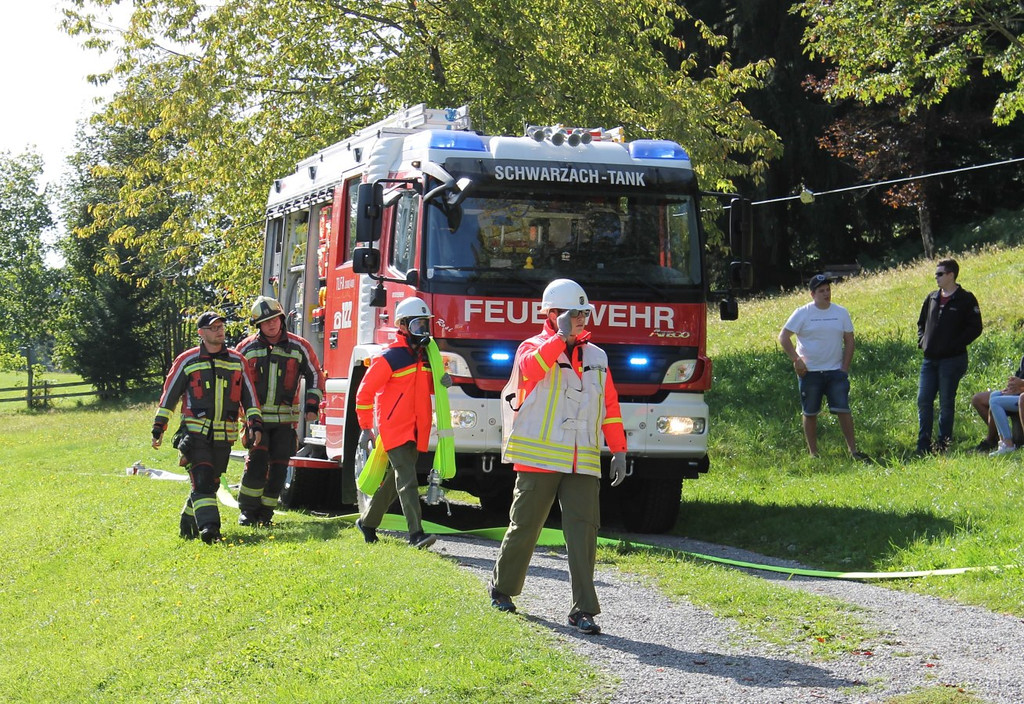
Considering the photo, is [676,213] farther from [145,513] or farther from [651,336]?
[145,513]

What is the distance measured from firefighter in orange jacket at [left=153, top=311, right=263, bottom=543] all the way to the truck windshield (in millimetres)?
1807

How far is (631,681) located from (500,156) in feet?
18.8

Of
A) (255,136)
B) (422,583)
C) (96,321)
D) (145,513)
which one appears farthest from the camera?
(96,321)

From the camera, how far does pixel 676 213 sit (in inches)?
456

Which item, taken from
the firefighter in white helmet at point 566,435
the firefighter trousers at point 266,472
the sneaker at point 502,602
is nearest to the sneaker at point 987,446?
the firefighter trousers at point 266,472

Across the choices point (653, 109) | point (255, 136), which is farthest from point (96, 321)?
point (653, 109)

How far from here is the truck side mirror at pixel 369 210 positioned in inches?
437

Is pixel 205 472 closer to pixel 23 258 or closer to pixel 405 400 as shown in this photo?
pixel 405 400

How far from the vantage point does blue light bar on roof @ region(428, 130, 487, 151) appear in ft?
37.4

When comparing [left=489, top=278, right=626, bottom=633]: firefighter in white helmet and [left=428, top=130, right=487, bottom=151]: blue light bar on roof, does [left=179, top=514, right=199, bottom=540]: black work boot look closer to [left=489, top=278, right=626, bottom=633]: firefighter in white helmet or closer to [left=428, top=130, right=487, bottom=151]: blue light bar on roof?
[left=428, top=130, right=487, bottom=151]: blue light bar on roof

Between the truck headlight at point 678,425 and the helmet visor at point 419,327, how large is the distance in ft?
7.48

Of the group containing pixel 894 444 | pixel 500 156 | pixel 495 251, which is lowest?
pixel 894 444

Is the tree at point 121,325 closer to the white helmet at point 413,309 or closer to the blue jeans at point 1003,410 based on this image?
the blue jeans at point 1003,410

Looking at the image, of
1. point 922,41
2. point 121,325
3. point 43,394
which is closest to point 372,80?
point 922,41
